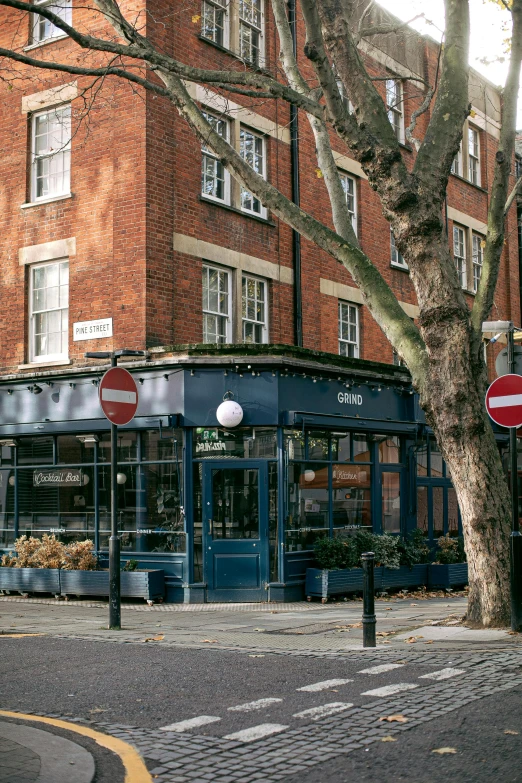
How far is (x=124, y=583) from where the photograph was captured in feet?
51.3

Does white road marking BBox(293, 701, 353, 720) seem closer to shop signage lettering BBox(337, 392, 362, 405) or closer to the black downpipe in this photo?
shop signage lettering BBox(337, 392, 362, 405)

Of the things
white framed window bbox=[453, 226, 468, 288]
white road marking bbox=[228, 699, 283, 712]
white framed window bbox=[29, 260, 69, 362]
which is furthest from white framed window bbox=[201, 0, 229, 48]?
white road marking bbox=[228, 699, 283, 712]

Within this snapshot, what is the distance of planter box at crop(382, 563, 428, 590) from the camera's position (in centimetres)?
1712

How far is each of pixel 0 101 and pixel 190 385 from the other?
24.5 feet

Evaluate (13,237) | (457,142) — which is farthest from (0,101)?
(457,142)

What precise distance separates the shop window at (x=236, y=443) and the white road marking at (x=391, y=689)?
8.62 metres

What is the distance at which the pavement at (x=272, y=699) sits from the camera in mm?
5340

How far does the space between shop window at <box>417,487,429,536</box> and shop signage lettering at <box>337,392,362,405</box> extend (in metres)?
2.86

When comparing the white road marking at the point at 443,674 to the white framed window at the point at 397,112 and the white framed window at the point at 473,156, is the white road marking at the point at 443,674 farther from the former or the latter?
the white framed window at the point at 473,156

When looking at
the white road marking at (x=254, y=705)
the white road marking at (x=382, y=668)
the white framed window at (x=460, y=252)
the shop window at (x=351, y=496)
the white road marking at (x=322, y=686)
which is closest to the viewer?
the white road marking at (x=254, y=705)

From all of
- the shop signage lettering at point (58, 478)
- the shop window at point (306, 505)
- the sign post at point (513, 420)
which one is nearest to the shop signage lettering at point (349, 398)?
the shop window at point (306, 505)

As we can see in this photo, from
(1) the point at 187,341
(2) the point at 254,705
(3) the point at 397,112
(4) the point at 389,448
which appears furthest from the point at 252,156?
(2) the point at 254,705

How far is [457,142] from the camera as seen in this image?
1154 cm

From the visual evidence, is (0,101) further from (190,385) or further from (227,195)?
(190,385)
